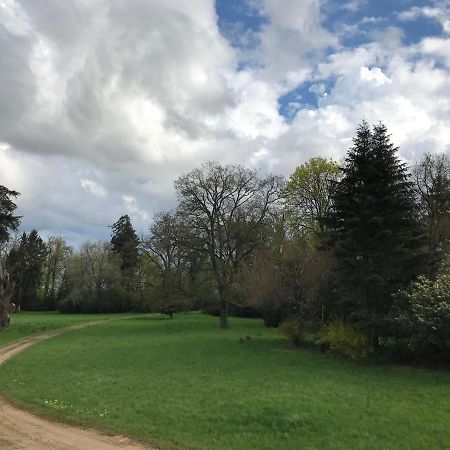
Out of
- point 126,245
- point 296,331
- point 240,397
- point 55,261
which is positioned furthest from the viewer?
point 55,261

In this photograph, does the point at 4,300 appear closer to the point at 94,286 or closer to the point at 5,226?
the point at 5,226

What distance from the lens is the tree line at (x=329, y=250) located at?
22766 millimetres

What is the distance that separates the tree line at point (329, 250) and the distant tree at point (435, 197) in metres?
0.08

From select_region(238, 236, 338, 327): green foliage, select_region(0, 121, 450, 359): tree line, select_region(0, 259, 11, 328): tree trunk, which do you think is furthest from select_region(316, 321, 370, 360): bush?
select_region(0, 259, 11, 328): tree trunk

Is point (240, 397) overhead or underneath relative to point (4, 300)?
underneath

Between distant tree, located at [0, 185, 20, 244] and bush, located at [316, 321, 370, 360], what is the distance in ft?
109

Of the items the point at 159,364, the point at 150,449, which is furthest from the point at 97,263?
the point at 150,449

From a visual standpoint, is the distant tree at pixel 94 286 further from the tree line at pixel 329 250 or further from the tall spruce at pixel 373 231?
the tall spruce at pixel 373 231

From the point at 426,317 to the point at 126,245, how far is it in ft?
259

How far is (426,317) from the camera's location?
1978cm

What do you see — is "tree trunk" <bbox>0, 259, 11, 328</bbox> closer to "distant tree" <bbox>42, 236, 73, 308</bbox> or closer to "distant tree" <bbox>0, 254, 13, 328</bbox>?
"distant tree" <bbox>0, 254, 13, 328</bbox>

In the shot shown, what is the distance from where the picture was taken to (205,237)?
4522cm

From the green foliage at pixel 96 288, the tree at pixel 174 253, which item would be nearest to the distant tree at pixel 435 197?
the tree at pixel 174 253

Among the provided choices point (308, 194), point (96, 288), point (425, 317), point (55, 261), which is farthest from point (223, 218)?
point (55, 261)
